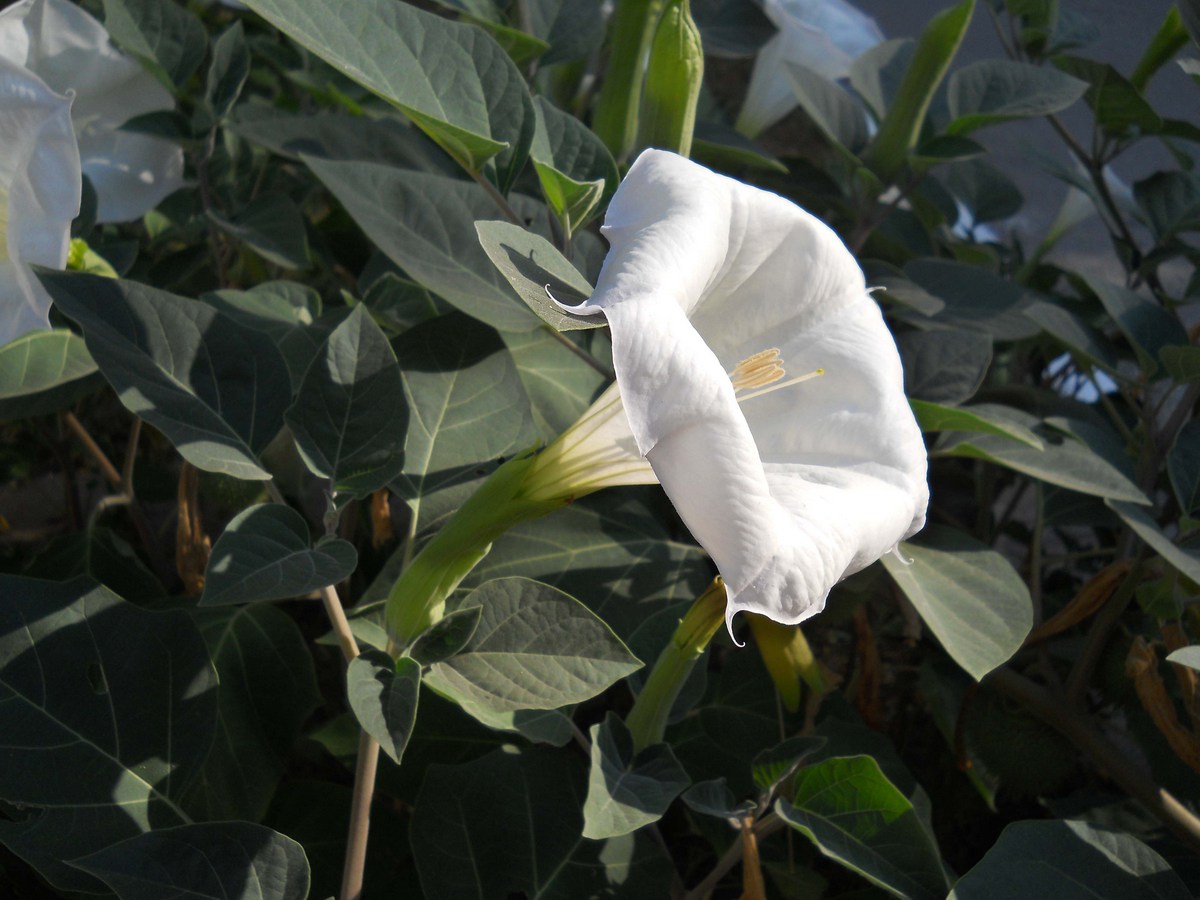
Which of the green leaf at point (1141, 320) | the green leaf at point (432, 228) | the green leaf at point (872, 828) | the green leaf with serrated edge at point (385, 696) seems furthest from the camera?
the green leaf at point (1141, 320)

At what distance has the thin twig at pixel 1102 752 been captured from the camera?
91cm

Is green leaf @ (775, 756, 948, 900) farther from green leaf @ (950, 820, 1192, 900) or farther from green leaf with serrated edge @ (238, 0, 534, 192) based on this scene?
green leaf with serrated edge @ (238, 0, 534, 192)

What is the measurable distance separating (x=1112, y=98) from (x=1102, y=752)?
0.68 meters

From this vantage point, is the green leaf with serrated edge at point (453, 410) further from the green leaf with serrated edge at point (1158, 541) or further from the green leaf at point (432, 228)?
the green leaf with serrated edge at point (1158, 541)

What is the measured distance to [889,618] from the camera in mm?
1292

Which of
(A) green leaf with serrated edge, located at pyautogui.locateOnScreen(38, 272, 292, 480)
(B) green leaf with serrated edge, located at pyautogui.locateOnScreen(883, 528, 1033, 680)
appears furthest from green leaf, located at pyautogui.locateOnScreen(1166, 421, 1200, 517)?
(A) green leaf with serrated edge, located at pyautogui.locateOnScreen(38, 272, 292, 480)

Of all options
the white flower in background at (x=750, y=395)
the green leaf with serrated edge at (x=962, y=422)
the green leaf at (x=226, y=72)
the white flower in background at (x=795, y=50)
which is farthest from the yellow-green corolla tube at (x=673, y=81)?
the white flower in background at (x=795, y=50)

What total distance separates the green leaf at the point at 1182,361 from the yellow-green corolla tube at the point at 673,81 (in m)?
0.47

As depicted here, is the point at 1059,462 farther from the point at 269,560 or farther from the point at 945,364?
the point at 269,560

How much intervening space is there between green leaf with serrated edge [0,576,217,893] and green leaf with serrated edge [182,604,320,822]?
2.9 inches

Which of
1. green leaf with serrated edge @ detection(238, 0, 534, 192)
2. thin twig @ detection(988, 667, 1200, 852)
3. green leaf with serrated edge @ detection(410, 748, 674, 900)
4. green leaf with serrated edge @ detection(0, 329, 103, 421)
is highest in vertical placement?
green leaf with serrated edge @ detection(238, 0, 534, 192)

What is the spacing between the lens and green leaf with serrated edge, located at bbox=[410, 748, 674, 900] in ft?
2.47

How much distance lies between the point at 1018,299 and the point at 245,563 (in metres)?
0.81

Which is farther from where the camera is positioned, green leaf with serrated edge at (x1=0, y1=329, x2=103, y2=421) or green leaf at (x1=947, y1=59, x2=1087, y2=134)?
green leaf at (x1=947, y1=59, x2=1087, y2=134)
